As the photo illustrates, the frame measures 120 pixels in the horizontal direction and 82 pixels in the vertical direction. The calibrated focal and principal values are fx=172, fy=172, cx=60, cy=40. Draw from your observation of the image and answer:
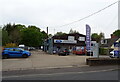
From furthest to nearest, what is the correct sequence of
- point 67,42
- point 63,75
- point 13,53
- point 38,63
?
point 67,42 → point 13,53 → point 38,63 → point 63,75

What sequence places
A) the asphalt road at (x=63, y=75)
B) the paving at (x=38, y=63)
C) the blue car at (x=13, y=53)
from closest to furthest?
the asphalt road at (x=63, y=75) → the paving at (x=38, y=63) → the blue car at (x=13, y=53)

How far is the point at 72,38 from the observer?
1879 inches

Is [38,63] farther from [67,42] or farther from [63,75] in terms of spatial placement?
[67,42]

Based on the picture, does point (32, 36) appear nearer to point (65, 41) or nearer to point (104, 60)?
point (65, 41)

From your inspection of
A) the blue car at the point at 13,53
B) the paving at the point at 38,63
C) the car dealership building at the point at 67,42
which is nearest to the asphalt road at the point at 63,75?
the paving at the point at 38,63

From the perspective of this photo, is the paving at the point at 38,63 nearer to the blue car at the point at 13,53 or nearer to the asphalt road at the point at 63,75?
the asphalt road at the point at 63,75

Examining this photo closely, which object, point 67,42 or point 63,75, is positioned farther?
point 67,42

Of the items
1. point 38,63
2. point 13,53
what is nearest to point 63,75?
point 38,63

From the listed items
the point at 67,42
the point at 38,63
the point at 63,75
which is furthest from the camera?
the point at 67,42

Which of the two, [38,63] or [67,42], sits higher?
[67,42]

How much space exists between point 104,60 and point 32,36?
184ft

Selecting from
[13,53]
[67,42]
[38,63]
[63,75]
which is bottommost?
[63,75]

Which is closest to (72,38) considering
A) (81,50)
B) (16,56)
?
(81,50)

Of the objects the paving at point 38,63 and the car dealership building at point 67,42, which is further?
the car dealership building at point 67,42
